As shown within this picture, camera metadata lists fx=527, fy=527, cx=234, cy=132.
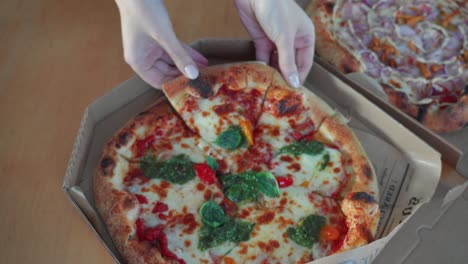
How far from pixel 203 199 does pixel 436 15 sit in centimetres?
153

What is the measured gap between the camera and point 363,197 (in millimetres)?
1696

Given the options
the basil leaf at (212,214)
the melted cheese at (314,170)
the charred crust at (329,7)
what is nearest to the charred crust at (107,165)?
the basil leaf at (212,214)

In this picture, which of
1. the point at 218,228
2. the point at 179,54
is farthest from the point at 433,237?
the point at 179,54

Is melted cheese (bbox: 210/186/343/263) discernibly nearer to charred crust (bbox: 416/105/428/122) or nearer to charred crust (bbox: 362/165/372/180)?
→ charred crust (bbox: 362/165/372/180)

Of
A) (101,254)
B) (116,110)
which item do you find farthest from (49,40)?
(101,254)

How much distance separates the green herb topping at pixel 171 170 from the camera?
1.80 meters

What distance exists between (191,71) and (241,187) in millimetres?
441

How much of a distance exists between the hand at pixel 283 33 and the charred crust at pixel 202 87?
0.27 metres

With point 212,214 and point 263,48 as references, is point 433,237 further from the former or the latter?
point 263,48

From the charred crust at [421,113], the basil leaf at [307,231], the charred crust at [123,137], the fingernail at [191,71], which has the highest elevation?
the fingernail at [191,71]

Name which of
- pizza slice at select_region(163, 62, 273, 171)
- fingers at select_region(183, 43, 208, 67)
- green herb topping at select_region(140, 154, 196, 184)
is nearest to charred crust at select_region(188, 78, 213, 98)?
pizza slice at select_region(163, 62, 273, 171)

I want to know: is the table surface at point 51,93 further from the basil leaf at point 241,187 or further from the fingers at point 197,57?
the basil leaf at point 241,187

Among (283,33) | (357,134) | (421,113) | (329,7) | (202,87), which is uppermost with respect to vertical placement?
(283,33)

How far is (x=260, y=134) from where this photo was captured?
1961mm
